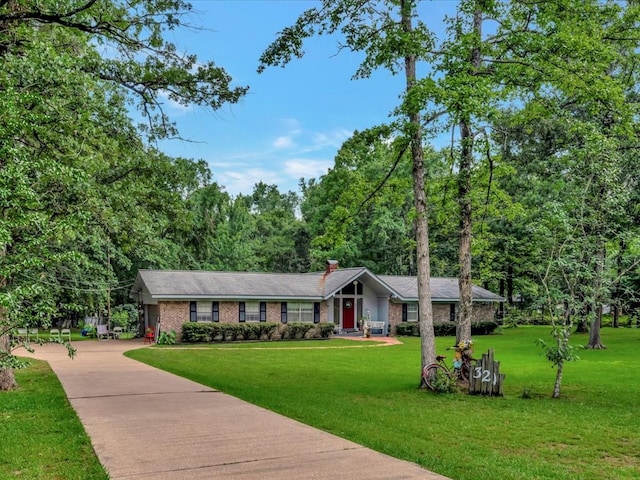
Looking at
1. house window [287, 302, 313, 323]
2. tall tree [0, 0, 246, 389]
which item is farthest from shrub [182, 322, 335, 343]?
tall tree [0, 0, 246, 389]

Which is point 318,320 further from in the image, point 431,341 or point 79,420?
point 79,420

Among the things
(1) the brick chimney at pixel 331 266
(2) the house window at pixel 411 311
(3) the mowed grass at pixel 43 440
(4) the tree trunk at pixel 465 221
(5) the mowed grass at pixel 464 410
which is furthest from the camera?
(1) the brick chimney at pixel 331 266

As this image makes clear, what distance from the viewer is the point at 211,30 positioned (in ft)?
27.1

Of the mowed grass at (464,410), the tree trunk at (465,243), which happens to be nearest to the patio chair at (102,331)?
the mowed grass at (464,410)

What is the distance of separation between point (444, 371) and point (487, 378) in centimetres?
93

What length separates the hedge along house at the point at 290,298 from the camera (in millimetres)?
27234

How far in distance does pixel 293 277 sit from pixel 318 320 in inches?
131

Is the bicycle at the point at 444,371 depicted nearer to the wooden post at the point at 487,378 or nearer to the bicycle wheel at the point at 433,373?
the bicycle wheel at the point at 433,373

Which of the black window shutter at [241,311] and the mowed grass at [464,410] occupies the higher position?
the black window shutter at [241,311]

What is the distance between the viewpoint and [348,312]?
33375mm

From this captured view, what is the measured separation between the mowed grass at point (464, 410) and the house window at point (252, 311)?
10.3 metres

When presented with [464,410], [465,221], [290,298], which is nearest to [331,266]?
[290,298]

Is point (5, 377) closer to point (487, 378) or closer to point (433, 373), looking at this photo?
point (433, 373)

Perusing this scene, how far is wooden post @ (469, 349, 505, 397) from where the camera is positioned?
11159 mm
